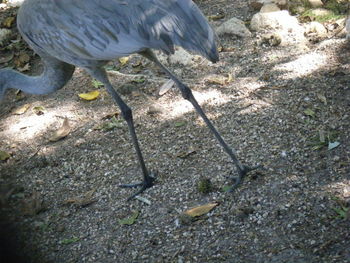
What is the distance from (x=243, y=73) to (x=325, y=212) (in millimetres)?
1964

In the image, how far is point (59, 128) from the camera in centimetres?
491

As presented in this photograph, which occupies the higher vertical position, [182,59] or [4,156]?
[4,156]

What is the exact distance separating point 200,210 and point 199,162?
0.56 m

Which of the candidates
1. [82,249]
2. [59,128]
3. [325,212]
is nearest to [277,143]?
[325,212]

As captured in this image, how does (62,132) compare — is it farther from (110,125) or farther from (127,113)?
(127,113)

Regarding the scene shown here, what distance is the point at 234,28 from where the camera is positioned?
550cm

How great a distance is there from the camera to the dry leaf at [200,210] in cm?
365

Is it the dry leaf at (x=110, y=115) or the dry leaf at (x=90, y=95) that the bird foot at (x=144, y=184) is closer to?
the dry leaf at (x=110, y=115)

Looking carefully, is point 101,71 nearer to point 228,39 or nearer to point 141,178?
point 141,178

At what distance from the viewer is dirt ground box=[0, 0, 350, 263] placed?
3410mm

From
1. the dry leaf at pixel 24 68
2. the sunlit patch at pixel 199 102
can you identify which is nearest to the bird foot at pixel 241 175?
the sunlit patch at pixel 199 102

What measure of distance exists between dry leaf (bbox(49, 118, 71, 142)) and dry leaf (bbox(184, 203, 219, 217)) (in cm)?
161

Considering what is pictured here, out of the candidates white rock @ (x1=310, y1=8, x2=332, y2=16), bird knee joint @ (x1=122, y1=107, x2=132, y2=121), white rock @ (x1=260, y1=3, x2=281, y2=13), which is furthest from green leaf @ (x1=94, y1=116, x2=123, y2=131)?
white rock @ (x1=310, y1=8, x2=332, y2=16)

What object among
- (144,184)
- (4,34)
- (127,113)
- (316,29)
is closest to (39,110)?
(127,113)
